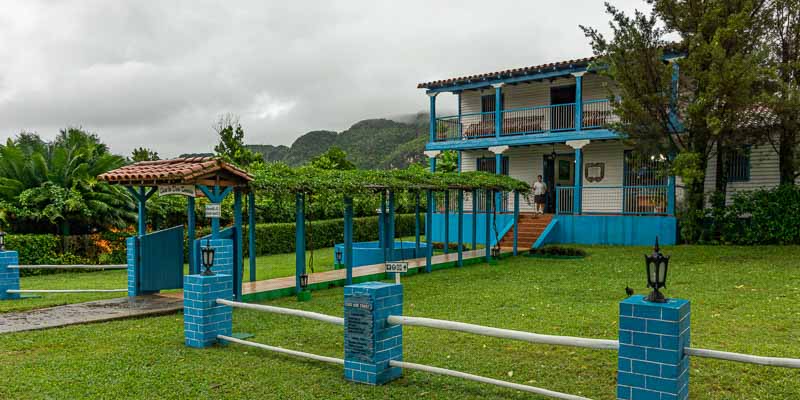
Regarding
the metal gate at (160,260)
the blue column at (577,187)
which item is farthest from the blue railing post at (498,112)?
the metal gate at (160,260)

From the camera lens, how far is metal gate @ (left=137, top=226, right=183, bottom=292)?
9.84 m

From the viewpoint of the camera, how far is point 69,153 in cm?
1661

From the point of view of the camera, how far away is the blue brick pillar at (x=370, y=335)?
5.44m

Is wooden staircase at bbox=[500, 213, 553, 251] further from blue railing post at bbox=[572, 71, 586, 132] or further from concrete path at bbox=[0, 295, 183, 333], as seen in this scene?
concrete path at bbox=[0, 295, 183, 333]

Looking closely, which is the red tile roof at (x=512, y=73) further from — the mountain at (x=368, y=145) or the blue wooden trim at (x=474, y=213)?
the mountain at (x=368, y=145)

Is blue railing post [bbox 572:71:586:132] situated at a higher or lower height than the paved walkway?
higher

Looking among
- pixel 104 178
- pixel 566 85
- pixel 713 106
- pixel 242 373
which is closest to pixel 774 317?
pixel 242 373

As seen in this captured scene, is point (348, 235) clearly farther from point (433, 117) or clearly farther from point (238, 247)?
point (433, 117)

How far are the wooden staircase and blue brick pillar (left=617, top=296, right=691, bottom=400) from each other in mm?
14107

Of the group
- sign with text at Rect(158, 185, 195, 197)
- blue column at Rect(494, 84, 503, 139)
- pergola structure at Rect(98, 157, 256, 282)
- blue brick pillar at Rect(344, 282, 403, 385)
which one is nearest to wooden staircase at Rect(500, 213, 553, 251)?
blue column at Rect(494, 84, 503, 139)

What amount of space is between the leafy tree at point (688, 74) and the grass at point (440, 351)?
4772mm

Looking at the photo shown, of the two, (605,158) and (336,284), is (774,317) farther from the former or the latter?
(605,158)

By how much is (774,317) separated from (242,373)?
6785mm

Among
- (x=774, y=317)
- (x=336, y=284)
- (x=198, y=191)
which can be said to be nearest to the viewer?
(x=774, y=317)
